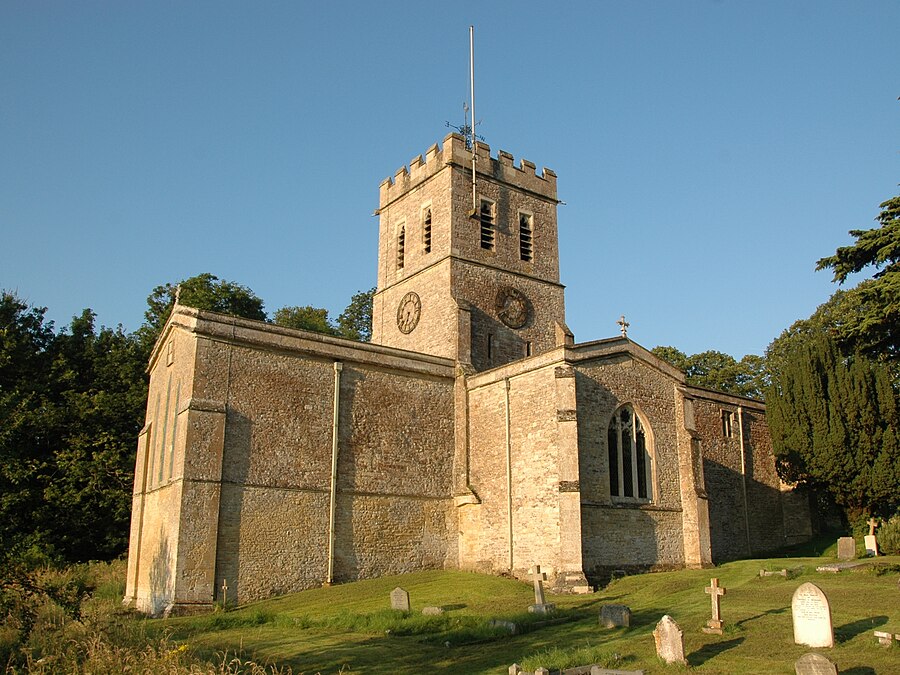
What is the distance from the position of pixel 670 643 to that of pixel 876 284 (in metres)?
13.4

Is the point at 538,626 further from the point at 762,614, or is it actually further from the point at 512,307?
the point at 512,307

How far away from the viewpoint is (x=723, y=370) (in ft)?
160

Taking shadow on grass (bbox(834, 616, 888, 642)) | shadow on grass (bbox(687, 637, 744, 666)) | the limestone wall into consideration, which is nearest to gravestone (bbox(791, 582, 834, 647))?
shadow on grass (bbox(834, 616, 888, 642))

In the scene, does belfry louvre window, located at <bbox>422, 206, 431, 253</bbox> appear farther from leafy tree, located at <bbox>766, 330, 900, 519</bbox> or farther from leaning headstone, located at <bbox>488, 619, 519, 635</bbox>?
leaning headstone, located at <bbox>488, 619, 519, 635</bbox>

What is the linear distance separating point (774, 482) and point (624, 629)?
19.7 metres

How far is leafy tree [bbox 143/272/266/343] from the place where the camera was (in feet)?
125

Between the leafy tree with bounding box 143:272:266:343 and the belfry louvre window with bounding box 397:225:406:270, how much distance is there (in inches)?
388

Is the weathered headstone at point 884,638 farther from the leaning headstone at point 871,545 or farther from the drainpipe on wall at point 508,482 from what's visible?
the leaning headstone at point 871,545

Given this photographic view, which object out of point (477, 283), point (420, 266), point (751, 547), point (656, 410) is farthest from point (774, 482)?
point (420, 266)

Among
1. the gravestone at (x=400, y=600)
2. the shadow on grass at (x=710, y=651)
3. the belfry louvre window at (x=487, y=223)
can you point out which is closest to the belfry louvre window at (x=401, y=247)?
the belfry louvre window at (x=487, y=223)

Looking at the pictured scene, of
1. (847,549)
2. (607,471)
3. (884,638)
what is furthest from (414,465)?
(884,638)

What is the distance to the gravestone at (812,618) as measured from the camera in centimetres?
1306

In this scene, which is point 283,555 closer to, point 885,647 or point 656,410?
point 656,410

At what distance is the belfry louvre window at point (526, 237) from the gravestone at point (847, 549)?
16.5 meters
